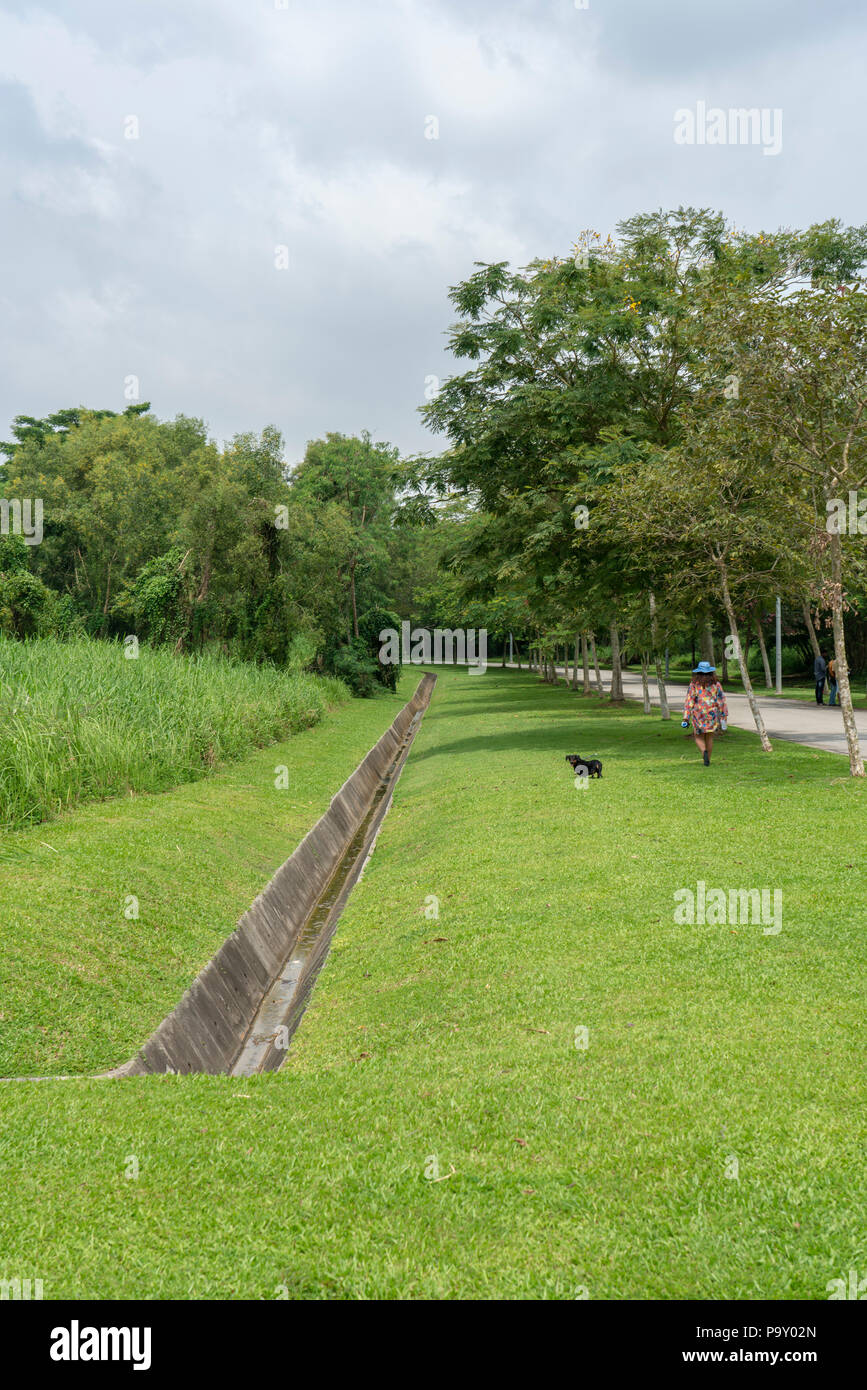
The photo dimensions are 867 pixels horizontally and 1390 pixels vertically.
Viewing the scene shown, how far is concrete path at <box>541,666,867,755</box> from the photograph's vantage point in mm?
21219

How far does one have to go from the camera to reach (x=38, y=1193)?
14.3 feet

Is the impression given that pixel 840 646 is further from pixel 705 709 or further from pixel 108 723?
pixel 108 723

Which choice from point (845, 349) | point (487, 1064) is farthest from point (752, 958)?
point (845, 349)

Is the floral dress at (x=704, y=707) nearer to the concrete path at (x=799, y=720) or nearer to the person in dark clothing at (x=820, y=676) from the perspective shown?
the concrete path at (x=799, y=720)

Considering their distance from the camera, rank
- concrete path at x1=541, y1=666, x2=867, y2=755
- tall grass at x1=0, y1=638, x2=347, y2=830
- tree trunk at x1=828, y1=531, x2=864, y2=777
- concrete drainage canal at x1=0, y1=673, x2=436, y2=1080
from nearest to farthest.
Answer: concrete drainage canal at x1=0, y1=673, x2=436, y2=1080, tall grass at x1=0, y1=638, x2=347, y2=830, tree trunk at x1=828, y1=531, x2=864, y2=777, concrete path at x1=541, y1=666, x2=867, y2=755

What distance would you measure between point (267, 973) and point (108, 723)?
539cm

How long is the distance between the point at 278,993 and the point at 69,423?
3431 inches

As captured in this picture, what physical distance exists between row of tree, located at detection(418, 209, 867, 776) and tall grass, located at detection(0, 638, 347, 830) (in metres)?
6.87

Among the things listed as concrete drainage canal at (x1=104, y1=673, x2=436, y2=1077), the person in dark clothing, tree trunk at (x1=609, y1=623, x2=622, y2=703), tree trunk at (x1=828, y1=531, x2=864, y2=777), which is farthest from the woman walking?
the person in dark clothing

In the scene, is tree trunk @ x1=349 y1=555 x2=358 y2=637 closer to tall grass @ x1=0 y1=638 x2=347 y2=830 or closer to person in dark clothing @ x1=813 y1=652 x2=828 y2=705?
person in dark clothing @ x1=813 y1=652 x2=828 y2=705

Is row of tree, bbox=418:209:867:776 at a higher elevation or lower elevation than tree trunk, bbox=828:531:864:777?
higher

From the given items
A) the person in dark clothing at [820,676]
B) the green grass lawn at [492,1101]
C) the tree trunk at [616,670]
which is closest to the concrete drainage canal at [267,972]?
the green grass lawn at [492,1101]

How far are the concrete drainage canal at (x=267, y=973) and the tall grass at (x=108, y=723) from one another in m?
2.45
